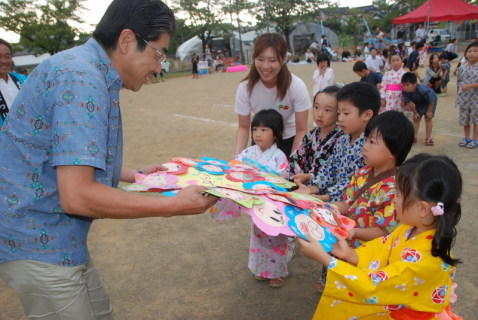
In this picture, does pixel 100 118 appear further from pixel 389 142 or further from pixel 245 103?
pixel 245 103

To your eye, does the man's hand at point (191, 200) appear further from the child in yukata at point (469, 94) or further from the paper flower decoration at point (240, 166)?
the child in yukata at point (469, 94)

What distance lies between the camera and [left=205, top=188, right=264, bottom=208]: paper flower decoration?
1.51m

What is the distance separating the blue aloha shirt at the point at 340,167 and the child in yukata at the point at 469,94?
181 inches

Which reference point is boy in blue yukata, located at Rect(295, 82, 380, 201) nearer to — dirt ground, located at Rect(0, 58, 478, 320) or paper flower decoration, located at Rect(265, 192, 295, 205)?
paper flower decoration, located at Rect(265, 192, 295, 205)

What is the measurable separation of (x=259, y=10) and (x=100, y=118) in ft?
134

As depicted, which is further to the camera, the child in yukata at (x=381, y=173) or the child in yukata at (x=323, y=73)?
the child in yukata at (x=323, y=73)

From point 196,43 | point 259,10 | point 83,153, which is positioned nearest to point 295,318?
point 83,153

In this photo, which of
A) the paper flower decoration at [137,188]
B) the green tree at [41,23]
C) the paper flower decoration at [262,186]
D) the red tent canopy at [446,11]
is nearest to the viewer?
the paper flower decoration at [137,188]

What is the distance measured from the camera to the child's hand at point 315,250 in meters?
1.55

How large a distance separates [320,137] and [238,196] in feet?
4.17

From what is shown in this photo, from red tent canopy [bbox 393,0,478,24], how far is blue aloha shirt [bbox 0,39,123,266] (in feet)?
A: 57.3

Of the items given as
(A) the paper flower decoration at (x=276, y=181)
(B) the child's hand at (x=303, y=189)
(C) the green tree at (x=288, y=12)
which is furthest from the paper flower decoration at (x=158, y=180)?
(C) the green tree at (x=288, y=12)

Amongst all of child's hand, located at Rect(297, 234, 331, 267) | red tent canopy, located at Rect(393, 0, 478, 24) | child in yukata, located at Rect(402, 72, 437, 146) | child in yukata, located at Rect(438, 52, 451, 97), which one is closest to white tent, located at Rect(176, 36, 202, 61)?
red tent canopy, located at Rect(393, 0, 478, 24)

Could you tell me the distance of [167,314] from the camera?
2.71m
